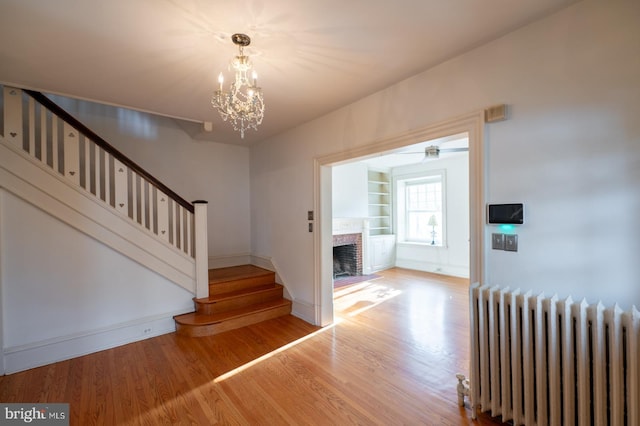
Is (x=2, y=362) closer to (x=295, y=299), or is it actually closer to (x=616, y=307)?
(x=295, y=299)

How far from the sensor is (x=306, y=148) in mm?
3660

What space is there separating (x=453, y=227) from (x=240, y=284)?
470cm

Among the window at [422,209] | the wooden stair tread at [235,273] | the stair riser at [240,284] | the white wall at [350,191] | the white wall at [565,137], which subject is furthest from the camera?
the window at [422,209]

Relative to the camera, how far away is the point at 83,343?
9.25 ft

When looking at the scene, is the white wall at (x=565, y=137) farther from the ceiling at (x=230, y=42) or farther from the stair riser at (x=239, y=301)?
the stair riser at (x=239, y=301)

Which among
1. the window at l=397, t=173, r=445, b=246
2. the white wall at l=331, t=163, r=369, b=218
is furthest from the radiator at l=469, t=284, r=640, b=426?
the window at l=397, t=173, r=445, b=246

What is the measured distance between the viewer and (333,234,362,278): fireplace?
6154 mm

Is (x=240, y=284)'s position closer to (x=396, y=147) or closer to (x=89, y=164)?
(x=89, y=164)

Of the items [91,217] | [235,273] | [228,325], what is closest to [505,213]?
[228,325]

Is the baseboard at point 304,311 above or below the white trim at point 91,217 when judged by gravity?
below

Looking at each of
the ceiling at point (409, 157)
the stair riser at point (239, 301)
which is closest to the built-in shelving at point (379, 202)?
the ceiling at point (409, 157)

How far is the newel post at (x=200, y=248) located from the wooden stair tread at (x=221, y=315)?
0.93 ft

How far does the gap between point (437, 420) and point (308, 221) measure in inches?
95.3

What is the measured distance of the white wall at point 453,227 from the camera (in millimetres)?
5836
